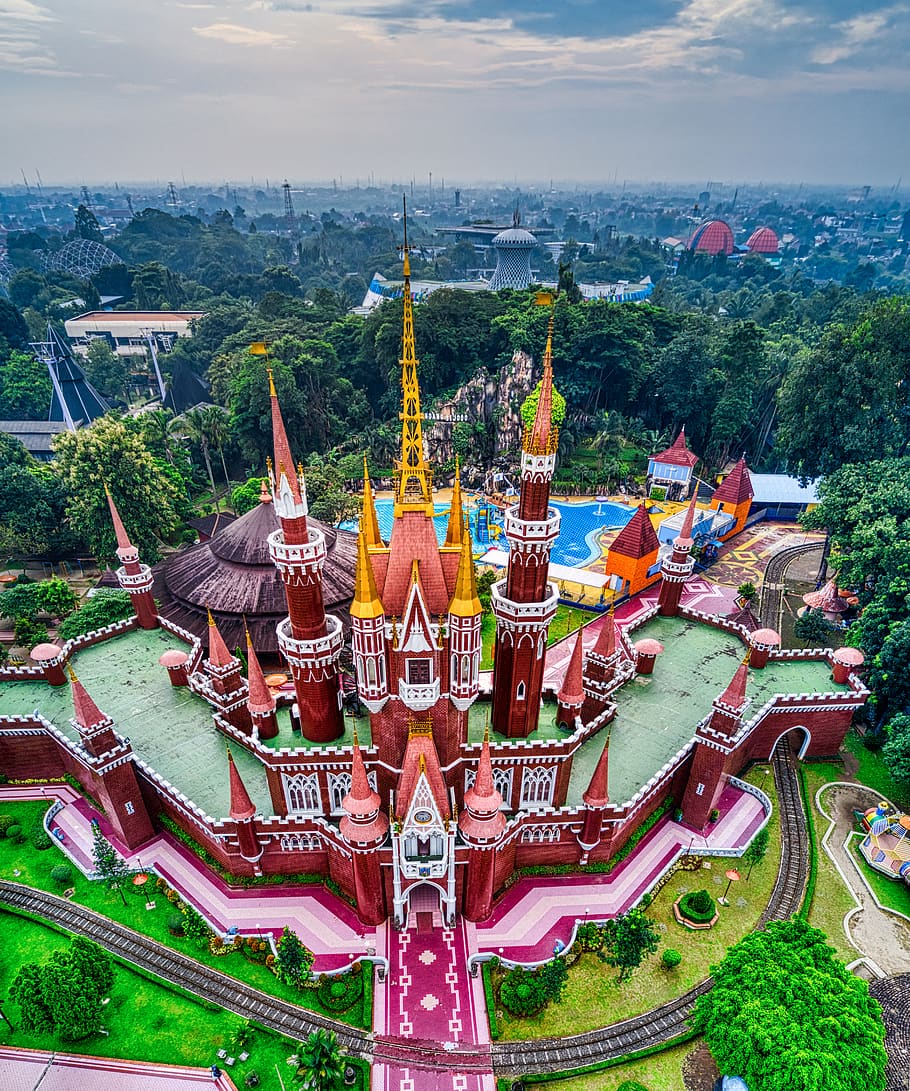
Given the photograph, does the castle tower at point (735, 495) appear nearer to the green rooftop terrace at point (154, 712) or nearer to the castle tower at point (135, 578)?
the green rooftop terrace at point (154, 712)

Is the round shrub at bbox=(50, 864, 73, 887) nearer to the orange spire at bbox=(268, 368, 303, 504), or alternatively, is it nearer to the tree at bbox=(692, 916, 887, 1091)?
the orange spire at bbox=(268, 368, 303, 504)

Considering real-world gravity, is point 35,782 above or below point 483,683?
below

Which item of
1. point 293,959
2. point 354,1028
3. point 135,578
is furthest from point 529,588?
point 135,578

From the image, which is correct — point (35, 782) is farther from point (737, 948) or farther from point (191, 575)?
point (737, 948)

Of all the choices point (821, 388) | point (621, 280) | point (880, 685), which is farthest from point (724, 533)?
point (621, 280)

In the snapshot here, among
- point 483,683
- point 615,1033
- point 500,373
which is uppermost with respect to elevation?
point 500,373

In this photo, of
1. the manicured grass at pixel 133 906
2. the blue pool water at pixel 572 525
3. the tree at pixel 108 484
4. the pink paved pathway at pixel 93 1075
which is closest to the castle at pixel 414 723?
the manicured grass at pixel 133 906

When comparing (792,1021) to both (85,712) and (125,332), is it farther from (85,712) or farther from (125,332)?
(125,332)
